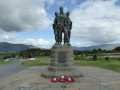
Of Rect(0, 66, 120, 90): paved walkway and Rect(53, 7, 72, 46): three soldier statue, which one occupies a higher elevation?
Rect(53, 7, 72, 46): three soldier statue

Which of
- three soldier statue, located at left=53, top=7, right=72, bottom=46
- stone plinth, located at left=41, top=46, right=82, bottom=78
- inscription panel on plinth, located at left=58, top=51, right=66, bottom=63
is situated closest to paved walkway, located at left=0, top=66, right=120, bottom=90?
stone plinth, located at left=41, top=46, right=82, bottom=78

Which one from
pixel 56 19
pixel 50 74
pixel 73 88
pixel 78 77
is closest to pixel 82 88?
pixel 73 88

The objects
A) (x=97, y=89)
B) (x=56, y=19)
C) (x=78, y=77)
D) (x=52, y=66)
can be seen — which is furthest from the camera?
(x=56, y=19)

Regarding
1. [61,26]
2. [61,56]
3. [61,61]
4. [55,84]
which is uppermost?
[61,26]

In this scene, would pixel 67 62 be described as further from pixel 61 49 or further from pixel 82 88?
pixel 82 88

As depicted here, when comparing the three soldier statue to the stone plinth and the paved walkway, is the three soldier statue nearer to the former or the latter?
the stone plinth

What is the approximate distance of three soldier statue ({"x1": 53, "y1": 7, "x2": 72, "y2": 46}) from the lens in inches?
352

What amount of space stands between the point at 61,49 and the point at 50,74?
240 centimetres

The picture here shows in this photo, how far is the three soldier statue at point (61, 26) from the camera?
893 cm

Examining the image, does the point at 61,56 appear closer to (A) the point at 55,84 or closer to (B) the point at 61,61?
(B) the point at 61,61

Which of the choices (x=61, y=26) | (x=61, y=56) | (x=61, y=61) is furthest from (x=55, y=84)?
(x=61, y=26)

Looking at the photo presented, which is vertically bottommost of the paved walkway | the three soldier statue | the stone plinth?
the paved walkway

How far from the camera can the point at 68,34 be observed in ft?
31.4

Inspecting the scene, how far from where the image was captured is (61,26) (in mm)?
8977
